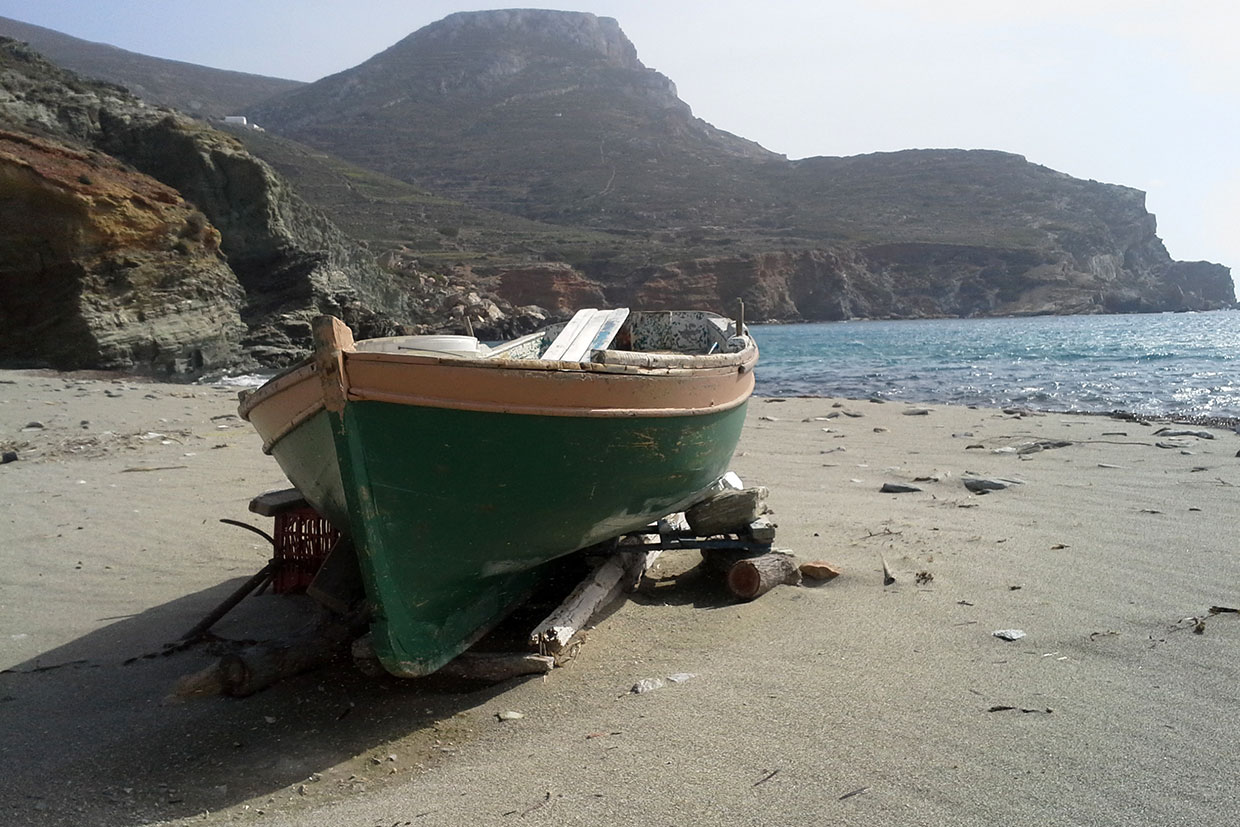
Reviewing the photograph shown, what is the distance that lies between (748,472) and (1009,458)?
8.66ft

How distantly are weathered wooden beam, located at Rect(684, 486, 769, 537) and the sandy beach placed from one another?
1.03 feet

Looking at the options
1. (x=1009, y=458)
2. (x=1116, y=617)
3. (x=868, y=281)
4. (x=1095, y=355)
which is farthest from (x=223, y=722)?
(x=868, y=281)

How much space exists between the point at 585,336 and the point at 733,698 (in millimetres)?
2232

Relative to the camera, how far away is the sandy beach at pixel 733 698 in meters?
2.28

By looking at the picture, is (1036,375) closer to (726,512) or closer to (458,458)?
(726,512)

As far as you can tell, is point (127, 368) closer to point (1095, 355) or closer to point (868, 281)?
point (1095, 355)

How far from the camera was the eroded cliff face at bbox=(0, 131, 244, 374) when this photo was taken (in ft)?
53.6

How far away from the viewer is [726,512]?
164 inches

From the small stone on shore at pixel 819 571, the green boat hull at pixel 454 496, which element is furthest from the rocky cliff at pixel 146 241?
the small stone on shore at pixel 819 571

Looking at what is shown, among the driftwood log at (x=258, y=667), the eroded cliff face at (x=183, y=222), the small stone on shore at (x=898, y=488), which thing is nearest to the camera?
the driftwood log at (x=258, y=667)

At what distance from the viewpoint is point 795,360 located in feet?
97.8

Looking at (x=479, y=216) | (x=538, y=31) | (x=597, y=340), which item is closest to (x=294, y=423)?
(x=597, y=340)

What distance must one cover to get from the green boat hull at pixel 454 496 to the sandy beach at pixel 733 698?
0.38 m

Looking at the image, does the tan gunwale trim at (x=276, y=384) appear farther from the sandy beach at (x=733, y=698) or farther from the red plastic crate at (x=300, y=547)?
the sandy beach at (x=733, y=698)
